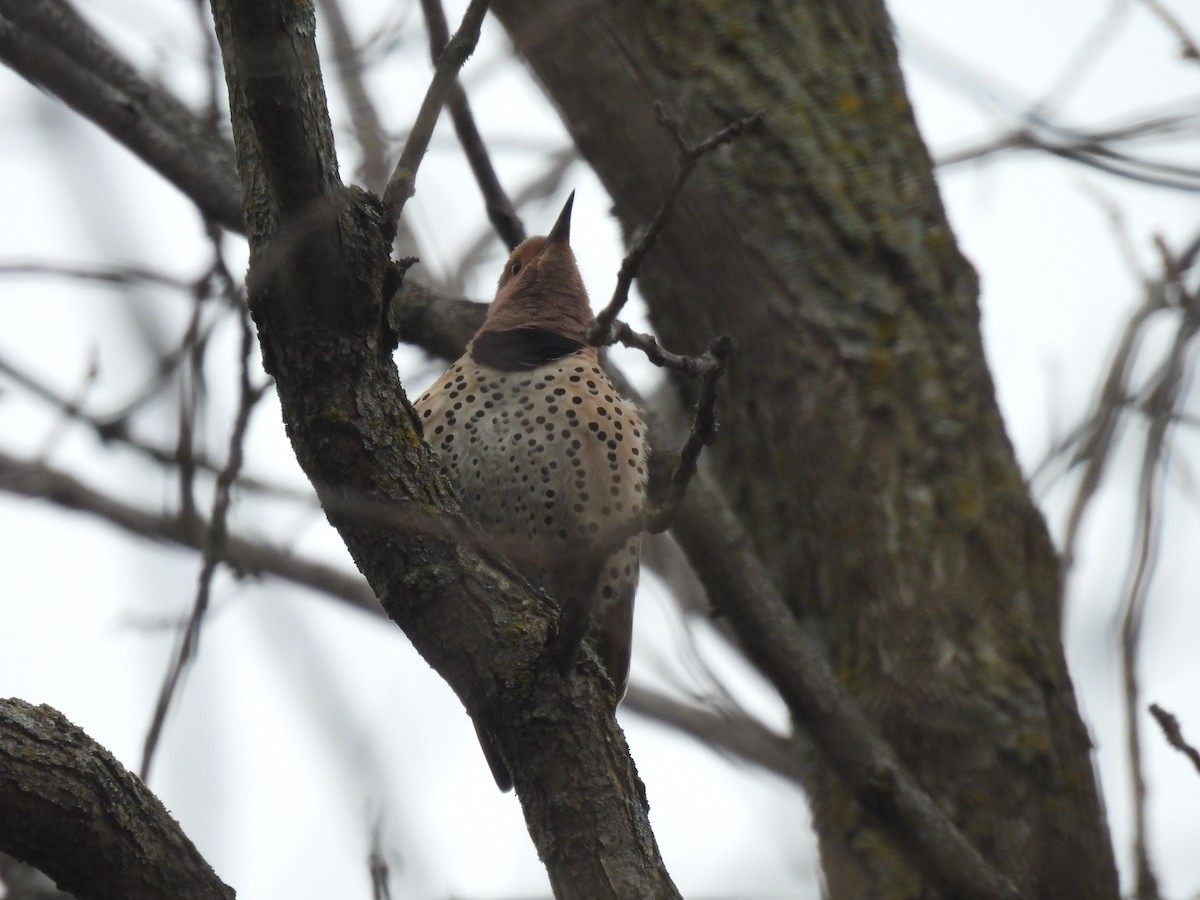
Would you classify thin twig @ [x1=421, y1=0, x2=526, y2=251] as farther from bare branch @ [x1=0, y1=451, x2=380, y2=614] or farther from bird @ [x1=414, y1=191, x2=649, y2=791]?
bare branch @ [x1=0, y1=451, x2=380, y2=614]

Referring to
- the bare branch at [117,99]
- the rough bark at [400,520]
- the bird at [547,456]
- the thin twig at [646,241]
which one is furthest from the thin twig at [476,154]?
the rough bark at [400,520]

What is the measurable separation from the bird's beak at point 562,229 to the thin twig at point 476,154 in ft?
2.43

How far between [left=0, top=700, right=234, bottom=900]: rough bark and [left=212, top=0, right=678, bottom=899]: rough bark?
61cm

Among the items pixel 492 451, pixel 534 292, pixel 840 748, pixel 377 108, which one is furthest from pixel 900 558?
pixel 377 108

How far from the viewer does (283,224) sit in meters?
2.59

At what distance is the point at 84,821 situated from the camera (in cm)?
261

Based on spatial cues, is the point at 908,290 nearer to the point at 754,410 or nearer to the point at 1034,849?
the point at 754,410

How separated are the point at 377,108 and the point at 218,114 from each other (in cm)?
330

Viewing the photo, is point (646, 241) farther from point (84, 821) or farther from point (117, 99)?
point (117, 99)

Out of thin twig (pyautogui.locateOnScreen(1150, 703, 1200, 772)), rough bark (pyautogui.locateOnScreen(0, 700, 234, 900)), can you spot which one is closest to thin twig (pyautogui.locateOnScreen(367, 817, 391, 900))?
rough bark (pyautogui.locateOnScreen(0, 700, 234, 900))

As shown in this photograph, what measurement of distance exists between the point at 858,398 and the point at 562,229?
6.31ft

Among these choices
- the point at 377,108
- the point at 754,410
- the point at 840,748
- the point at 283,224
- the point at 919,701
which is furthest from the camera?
the point at 377,108

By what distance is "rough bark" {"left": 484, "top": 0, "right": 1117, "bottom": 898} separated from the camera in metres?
4.23

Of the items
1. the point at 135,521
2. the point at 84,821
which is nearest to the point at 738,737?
the point at 135,521
